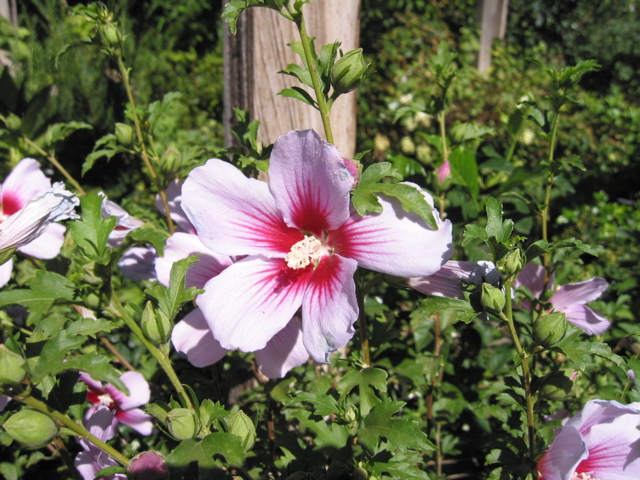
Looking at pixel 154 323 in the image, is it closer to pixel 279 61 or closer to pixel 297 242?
pixel 297 242

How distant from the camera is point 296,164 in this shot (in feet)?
2.74

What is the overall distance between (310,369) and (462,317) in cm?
61

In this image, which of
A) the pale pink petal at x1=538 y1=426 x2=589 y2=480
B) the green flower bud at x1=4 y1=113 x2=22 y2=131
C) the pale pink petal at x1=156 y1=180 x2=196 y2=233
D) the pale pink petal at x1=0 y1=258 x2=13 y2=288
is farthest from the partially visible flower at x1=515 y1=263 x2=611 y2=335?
the green flower bud at x1=4 y1=113 x2=22 y2=131

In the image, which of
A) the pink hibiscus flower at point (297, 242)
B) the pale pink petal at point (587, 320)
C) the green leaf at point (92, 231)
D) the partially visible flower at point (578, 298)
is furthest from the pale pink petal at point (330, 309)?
the pale pink petal at point (587, 320)

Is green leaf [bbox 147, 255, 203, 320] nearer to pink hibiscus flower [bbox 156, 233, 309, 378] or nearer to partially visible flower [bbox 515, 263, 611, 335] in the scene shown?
pink hibiscus flower [bbox 156, 233, 309, 378]

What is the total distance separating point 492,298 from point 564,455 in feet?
0.95

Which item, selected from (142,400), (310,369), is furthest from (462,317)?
(142,400)

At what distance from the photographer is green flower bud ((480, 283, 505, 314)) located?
2.62ft

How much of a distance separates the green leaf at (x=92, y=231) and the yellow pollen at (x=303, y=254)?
0.98 feet

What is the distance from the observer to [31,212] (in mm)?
922

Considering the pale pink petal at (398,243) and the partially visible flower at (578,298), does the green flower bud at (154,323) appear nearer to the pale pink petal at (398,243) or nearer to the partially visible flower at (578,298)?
the pale pink petal at (398,243)

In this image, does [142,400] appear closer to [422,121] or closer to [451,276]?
[451,276]

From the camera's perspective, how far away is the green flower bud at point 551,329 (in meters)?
0.83

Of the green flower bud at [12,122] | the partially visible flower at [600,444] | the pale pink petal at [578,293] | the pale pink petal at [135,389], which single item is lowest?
the pale pink petal at [135,389]
